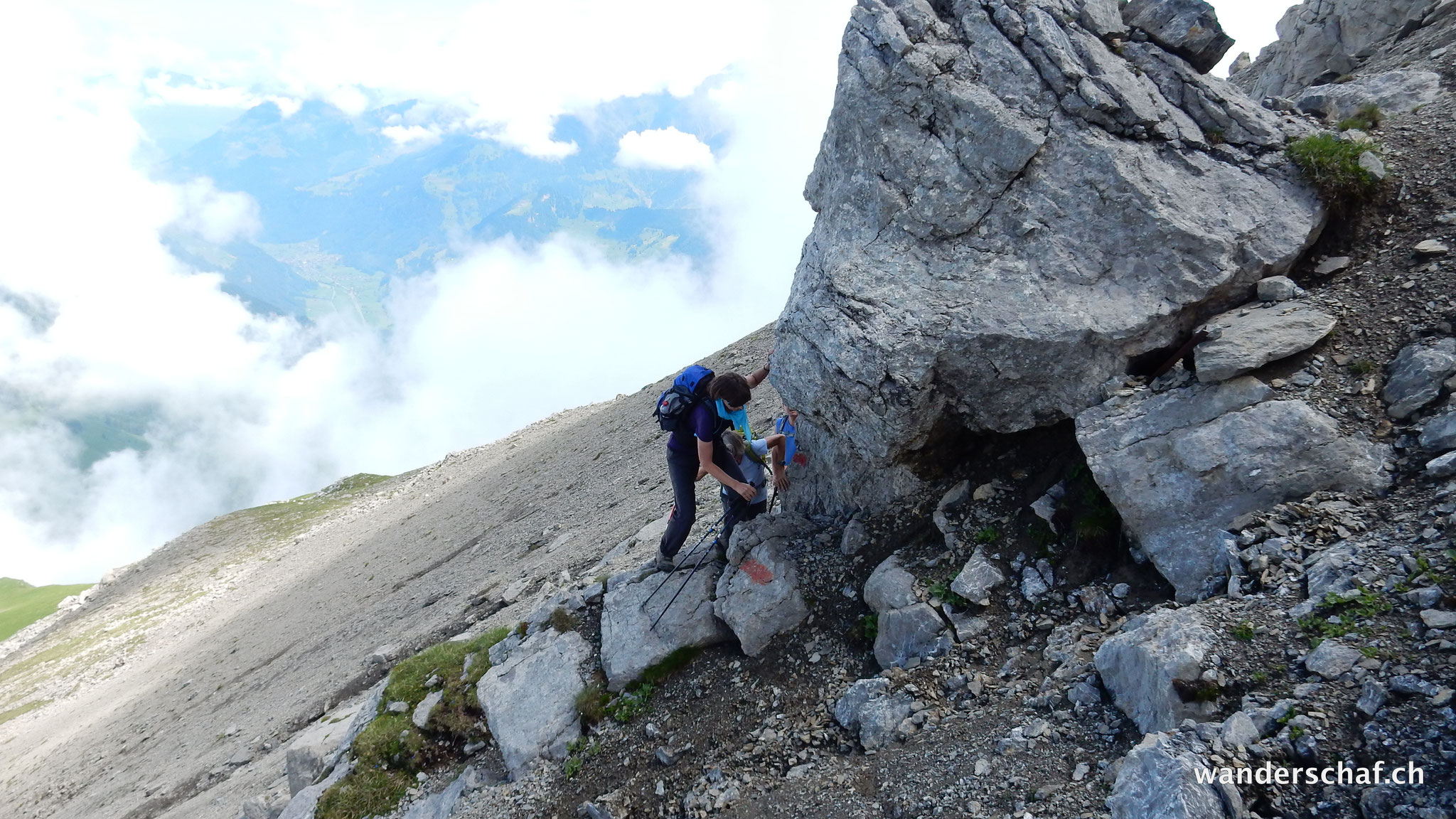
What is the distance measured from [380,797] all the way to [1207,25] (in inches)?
745

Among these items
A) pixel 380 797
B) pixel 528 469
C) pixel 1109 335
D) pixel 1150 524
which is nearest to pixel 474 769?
pixel 380 797

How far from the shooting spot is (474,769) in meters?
11.6

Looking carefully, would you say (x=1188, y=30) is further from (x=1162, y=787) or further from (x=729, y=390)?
(x=1162, y=787)

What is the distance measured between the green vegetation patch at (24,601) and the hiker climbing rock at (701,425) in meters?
123

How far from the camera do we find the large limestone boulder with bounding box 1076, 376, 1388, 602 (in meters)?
7.61

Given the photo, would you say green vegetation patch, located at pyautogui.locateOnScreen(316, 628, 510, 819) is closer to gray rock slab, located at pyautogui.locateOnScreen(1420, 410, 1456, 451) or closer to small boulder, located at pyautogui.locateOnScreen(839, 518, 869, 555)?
Answer: small boulder, located at pyautogui.locateOnScreen(839, 518, 869, 555)

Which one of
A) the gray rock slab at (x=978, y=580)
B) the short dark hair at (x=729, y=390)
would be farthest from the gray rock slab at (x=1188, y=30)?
the gray rock slab at (x=978, y=580)

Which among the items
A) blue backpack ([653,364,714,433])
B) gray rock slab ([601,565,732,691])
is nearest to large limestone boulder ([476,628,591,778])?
gray rock slab ([601,565,732,691])

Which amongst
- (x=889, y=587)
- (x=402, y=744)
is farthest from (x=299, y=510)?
(x=889, y=587)

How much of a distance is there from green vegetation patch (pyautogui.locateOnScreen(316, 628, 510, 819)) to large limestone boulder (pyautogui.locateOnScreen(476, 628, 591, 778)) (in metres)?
0.49

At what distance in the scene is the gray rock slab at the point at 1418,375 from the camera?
7.64 metres

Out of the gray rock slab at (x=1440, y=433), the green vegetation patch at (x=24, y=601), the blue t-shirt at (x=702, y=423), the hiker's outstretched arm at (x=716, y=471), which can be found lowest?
the gray rock slab at (x=1440, y=433)

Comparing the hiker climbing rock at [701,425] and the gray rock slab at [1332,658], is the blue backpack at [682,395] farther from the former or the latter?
the gray rock slab at [1332,658]

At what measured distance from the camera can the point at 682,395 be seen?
36.8ft
